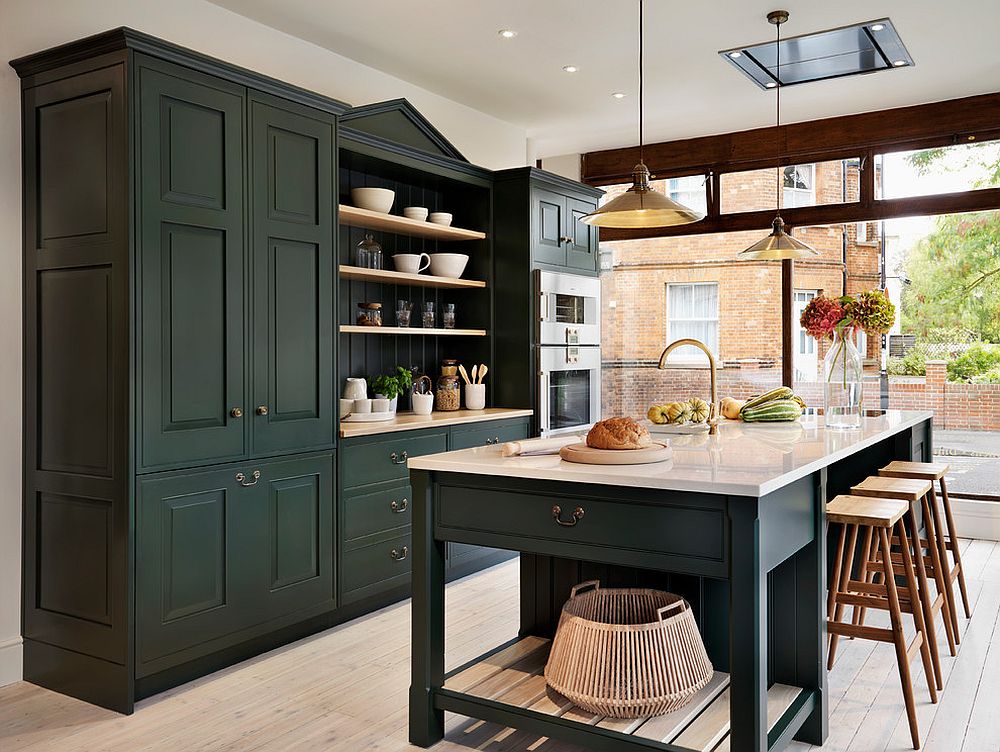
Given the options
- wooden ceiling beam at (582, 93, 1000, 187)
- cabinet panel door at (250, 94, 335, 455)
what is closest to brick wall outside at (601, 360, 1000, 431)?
wooden ceiling beam at (582, 93, 1000, 187)

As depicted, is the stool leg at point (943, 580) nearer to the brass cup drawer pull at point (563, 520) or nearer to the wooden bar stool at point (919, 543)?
the wooden bar stool at point (919, 543)

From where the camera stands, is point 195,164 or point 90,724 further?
point 195,164

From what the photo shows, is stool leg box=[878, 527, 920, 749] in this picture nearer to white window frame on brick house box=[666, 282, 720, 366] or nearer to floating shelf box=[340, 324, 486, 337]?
floating shelf box=[340, 324, 486, 337]

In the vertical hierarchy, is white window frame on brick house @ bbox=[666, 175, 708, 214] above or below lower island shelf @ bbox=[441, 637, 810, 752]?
above

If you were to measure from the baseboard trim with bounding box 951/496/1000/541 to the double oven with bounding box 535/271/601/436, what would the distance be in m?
2.50

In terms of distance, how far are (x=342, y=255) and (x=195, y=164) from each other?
1429mm

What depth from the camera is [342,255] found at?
4562 mm

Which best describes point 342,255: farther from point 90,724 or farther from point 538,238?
point 90,724

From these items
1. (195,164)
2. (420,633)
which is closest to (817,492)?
(420,633)

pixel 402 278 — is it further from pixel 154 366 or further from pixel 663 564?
pixel 663 564

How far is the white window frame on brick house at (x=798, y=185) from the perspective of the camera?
19.7 feet

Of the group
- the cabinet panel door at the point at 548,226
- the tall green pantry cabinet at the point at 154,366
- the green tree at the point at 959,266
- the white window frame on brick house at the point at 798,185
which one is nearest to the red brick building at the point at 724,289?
the white window frame on brick house at the point at 798,185

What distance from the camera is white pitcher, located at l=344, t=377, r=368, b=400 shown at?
4375 mm

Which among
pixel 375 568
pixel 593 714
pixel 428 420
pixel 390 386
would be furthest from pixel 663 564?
pixel 390 386
